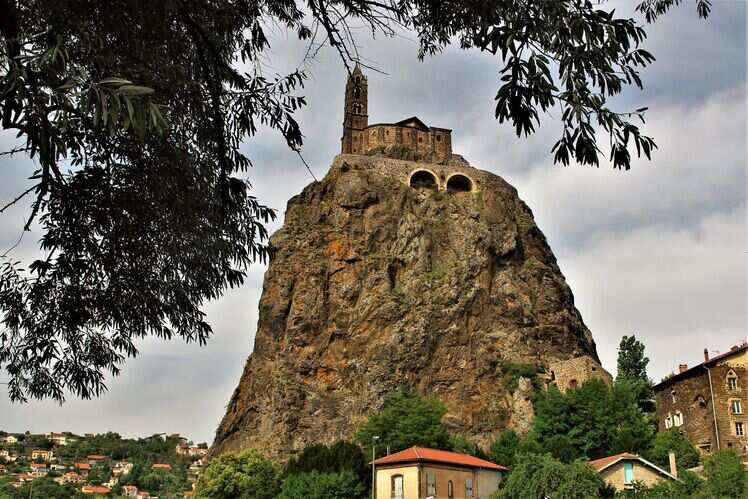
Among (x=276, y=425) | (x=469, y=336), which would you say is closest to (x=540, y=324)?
(x=469, y=336)

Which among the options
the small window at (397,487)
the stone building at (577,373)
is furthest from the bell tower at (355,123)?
the small window at (397,487)

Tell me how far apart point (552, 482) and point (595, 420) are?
2215 centimetres

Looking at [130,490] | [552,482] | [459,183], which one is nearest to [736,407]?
[552,482]

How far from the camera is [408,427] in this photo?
186 ft

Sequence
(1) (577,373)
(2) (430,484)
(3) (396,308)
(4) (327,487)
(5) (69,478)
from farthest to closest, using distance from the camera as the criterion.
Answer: (5) (69,478) < (3) (396,308) < (1) (577,373) < (4) (327,487) < (2) (430,484)

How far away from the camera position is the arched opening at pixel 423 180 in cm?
8612

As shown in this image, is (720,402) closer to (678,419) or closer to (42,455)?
(678,419)

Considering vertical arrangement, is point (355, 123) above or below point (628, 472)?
above

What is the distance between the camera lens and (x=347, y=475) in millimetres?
47531

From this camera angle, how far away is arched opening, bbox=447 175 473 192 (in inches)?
3428

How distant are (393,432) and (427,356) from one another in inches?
755

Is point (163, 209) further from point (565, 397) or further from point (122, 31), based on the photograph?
point (565, 397)

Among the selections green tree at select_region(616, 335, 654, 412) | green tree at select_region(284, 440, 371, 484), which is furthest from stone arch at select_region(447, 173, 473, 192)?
green tree at select_region(284, 440, 371, 484)

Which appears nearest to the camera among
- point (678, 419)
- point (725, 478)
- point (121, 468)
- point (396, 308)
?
point (725, 478)
